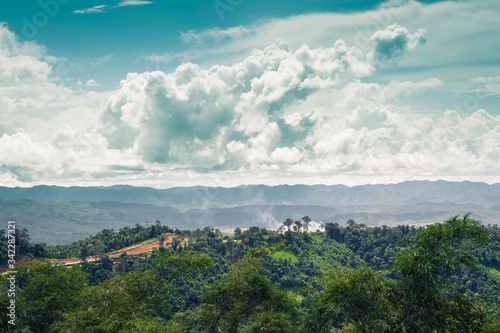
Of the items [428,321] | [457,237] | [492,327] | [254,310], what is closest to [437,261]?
[457,237]

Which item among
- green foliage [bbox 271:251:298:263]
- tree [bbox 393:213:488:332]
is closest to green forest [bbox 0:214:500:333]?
tree [bbox 393:213:488:332]

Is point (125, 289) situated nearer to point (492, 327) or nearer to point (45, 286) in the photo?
point (45, 286)

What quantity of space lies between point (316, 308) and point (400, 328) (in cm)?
651

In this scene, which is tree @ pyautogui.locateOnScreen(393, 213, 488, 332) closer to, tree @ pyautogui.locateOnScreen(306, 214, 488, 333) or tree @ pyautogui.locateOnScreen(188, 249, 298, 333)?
tree @ pyautogui.locateOnScreen(306, 214, 488, 333)

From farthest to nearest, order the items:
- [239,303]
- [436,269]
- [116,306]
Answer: [239,303] < [116,306] < [436,269]

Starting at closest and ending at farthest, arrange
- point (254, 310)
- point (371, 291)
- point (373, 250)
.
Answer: point (371, 291) < point (254, 310) < point (373, 250)

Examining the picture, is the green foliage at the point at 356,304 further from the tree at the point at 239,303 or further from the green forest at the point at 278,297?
the tree at the point at 239,303

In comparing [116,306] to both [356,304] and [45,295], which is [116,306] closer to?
[45,295]

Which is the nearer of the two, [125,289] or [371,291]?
[371,291]

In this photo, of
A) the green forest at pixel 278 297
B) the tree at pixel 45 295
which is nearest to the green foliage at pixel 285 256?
the green forest at pixel 278 297

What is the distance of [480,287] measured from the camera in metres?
137

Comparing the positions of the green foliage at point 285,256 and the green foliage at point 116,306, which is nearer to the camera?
the green foliage at point 116,306

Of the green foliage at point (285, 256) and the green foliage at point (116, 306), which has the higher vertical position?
the green foliage at point (116, 306)

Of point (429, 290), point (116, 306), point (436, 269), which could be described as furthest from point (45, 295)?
point (436, 269)
